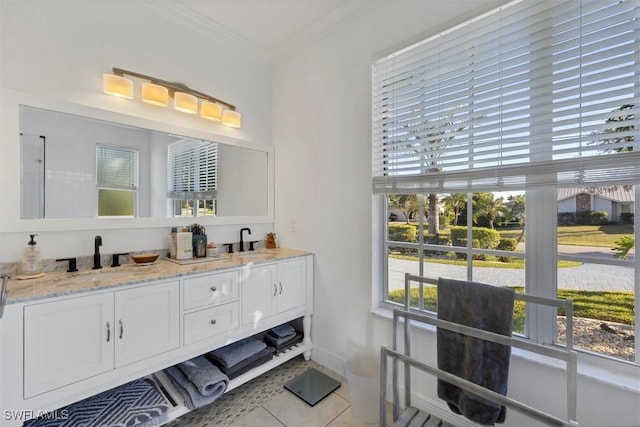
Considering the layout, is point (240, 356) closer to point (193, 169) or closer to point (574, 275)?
point (193, 169)

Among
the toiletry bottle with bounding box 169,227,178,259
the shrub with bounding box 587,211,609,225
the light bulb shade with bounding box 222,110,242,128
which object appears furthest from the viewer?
the light bulb shade with bounding box 222,110,242,128

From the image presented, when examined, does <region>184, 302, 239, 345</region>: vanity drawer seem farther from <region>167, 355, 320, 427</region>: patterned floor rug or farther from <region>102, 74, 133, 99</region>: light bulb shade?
<region>102, 74, 133, 99</region>: light bulb shade

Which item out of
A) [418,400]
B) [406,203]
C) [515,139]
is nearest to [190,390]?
[418,400]

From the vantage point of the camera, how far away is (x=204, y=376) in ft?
5.38

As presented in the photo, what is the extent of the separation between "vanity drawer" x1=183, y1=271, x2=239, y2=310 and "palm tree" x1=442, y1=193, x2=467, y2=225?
56.7 inches

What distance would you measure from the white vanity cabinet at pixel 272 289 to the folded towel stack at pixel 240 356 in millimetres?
Answer: 182

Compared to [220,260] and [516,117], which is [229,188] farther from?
[516,117]

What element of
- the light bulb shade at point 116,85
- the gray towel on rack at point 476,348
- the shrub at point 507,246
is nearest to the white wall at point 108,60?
the light bulb shade at point 116,85

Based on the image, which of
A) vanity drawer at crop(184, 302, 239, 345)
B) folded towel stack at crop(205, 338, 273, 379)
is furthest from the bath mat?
vanity drawer at crop(184, 302, 239, 345)

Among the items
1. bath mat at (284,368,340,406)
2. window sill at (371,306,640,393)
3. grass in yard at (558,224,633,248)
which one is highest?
grass in yard at (558,224,633,248)

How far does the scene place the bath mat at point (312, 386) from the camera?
1.82m

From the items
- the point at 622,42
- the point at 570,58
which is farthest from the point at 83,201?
the point at 622,42

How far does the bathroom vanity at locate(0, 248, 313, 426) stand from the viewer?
111 centimetres

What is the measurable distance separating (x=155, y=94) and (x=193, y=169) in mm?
561
